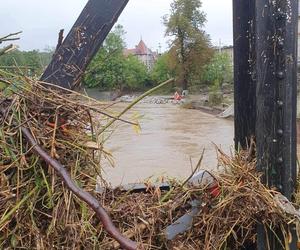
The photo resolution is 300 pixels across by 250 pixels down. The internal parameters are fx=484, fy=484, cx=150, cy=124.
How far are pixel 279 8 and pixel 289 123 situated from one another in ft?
1.20

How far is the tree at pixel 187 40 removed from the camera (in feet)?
177

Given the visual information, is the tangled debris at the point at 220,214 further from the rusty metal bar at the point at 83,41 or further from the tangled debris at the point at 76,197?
the rusty metal bar at the point at 83,41

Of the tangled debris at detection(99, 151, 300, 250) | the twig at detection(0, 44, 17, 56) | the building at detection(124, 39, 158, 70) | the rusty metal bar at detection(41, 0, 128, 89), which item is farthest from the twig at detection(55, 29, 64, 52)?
the building at detection(124, 39, 158, 70)

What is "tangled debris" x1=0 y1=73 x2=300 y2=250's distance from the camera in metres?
1.34

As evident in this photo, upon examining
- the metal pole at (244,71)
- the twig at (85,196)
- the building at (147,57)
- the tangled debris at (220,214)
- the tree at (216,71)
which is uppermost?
the metal pole at (244,71)

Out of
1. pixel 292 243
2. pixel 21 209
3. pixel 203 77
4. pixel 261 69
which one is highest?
pixel 261 69

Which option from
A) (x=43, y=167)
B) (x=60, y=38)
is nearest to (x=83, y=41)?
(x=60, y=38)

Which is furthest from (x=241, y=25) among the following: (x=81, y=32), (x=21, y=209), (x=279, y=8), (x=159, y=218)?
(x=21, y=209)

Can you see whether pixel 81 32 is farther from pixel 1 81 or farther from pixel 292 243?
pixel 292 243

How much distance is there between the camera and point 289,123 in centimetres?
156

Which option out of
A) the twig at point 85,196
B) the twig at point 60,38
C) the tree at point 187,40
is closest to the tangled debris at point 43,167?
the twig at point 85,196

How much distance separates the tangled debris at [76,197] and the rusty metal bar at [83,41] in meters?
0.06

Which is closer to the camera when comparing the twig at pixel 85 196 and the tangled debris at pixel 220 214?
the twig at pixel 85 196

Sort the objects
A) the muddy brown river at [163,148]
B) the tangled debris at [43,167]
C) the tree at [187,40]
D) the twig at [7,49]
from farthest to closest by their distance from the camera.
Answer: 1. the tree at [187,40]
2. the muddy brown river at [163,148]
3. the twig at [7,49]
4. the tangled debris at [43,167]
